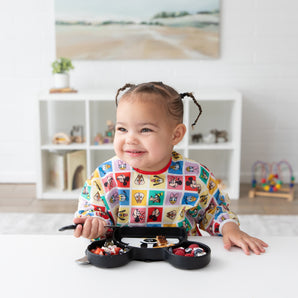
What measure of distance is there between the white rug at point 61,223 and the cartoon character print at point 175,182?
1.40 m

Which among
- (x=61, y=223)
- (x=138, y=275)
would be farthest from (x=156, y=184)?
(x=61, y=223)

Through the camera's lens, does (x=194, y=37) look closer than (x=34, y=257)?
No

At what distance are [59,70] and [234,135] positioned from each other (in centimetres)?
128

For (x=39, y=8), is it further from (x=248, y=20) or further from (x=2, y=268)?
(x=2, y=268)

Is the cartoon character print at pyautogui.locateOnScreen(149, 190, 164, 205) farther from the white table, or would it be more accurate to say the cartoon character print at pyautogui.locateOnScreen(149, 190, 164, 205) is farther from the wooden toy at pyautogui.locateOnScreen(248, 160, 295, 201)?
the wooden toy at pyautogui.locateOnScreen(248, 160, 295, 201)

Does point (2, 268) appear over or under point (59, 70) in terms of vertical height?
under

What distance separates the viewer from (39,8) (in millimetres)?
3240

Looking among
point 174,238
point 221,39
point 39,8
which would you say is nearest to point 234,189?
point 221,39

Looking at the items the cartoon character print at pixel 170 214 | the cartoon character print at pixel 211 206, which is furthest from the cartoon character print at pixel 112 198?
the cartoon character print at pixel 211 206

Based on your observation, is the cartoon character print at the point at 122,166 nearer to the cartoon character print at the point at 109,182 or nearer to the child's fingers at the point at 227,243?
the cartoon character print at the point at 109,182

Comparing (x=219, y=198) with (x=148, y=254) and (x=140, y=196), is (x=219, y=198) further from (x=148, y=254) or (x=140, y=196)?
(x=148, y=254)

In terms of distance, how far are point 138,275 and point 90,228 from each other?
0.19 meters

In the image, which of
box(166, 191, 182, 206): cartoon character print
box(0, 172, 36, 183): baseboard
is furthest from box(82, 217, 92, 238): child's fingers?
box(0, 172, 36, 183): baseboard

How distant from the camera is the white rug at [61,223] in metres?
2.40
